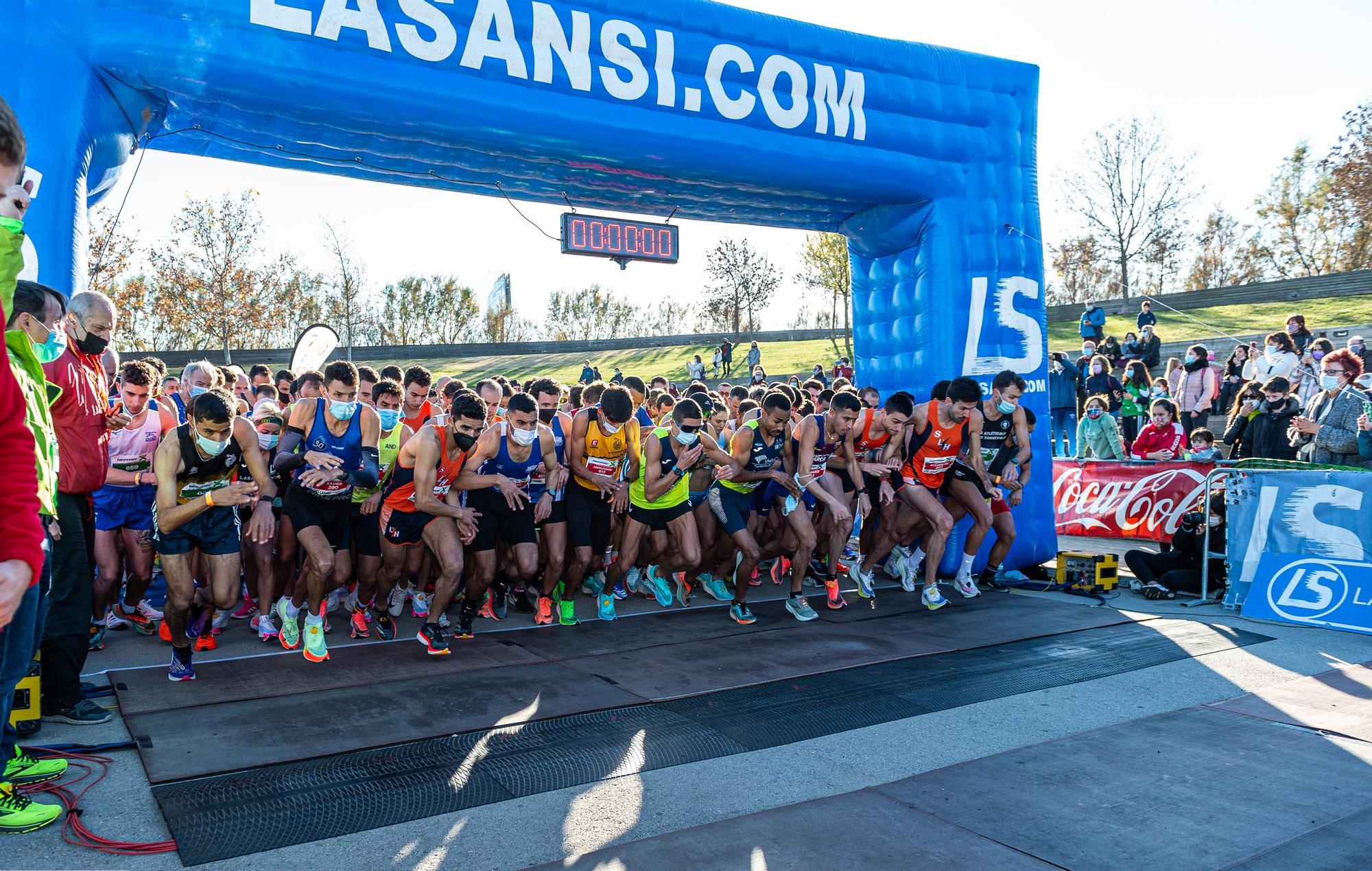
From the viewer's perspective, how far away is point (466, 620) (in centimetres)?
700

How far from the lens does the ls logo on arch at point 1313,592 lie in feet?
23.5

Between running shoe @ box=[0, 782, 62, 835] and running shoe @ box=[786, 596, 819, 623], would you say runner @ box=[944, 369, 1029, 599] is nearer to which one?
running shoe @ box=[786, 596, 819, 623]

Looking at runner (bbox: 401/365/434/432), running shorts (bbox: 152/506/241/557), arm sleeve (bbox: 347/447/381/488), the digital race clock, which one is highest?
the digital race clock

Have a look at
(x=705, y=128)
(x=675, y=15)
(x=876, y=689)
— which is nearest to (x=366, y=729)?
(x=876, y=689)

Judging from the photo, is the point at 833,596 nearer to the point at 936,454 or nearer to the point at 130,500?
the point at 936,454

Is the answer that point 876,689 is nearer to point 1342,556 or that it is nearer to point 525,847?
point 525,847

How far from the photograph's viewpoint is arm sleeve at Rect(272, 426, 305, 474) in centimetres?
621

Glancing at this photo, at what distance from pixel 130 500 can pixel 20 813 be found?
3536 millimetres

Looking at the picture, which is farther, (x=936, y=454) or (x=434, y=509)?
(x=936, y=454)

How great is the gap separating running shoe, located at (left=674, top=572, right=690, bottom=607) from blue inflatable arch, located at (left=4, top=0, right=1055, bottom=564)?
133 inches

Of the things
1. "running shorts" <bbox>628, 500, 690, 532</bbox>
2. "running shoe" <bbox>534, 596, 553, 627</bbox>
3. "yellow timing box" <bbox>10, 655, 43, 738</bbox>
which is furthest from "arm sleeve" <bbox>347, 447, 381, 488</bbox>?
"running shorts" <bbox>628, 500, 690, 532</bbox>

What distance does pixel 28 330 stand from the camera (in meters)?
4.06

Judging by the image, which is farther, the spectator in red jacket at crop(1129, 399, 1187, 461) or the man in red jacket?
the spectator in red jacket at crop(1129, 399, 1187, 461)

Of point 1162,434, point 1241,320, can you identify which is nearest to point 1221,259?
point 1241,320
